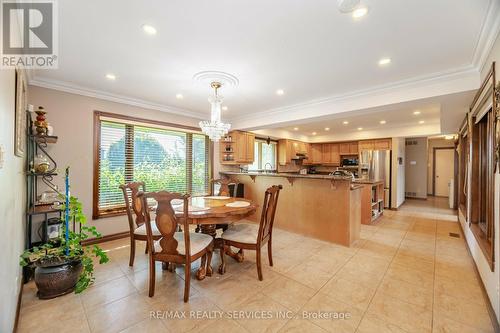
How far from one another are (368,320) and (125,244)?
11.5ft

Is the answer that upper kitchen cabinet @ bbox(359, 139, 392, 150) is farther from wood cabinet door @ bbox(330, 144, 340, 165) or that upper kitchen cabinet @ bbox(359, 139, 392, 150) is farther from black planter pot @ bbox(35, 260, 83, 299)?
black planter pot @ bbox(35, 260, 83, 299)

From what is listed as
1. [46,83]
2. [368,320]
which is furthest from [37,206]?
[368,320]

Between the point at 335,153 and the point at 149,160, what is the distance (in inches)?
254

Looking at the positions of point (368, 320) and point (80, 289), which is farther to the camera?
point (80, 289)

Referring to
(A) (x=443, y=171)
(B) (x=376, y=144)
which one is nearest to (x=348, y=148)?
(B) (x=376, y=144)

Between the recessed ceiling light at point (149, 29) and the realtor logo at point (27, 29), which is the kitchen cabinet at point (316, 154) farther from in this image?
the realtor logo at point (27, 29)

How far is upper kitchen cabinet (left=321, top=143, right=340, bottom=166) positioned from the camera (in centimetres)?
795

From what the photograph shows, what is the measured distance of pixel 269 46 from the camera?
2182mm

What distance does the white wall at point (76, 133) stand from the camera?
3.17 meters

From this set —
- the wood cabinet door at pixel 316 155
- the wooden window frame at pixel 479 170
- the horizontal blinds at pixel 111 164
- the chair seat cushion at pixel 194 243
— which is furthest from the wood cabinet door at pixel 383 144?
the horizontal blinds at pixel 111 164

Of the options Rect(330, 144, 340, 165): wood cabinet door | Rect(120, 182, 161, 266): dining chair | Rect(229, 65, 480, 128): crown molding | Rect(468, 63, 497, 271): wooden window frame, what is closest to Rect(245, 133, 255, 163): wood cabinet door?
Rect(229, 65, 480, 128): crown molding

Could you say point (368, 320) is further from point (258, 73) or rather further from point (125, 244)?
point (125, 244)

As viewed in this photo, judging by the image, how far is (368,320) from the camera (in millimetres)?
1783

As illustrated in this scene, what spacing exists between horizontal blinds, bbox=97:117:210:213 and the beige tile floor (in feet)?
4.44
